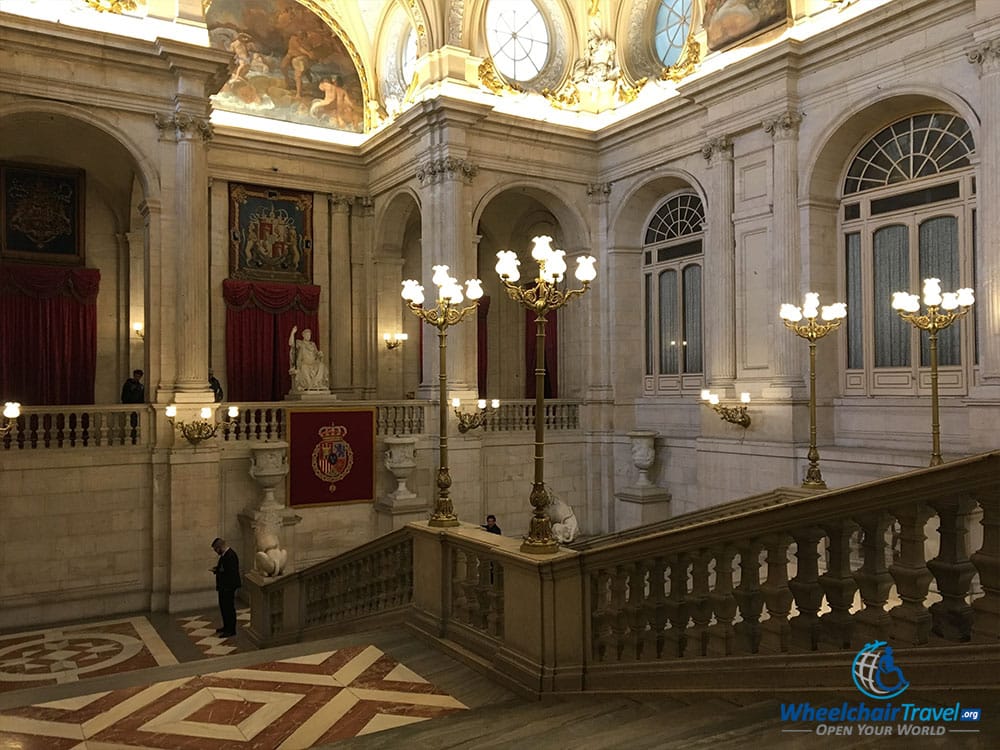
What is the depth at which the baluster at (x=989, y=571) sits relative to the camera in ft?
12.7

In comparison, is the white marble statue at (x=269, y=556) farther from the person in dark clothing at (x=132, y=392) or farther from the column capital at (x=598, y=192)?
the column capital at (x=598, y=192)

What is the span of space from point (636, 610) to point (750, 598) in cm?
101

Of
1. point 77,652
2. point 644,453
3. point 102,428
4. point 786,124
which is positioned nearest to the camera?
point 77,652

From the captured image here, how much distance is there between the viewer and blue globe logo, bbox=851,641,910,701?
4.12m

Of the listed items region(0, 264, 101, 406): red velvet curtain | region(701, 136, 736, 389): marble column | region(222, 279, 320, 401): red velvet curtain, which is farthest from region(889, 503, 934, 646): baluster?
region(0, 264, 101, 406): red velvet curtain

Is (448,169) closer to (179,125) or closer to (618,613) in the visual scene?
(179,125)

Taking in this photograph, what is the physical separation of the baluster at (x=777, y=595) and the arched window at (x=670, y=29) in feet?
50.5

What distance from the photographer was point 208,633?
12.8 meters

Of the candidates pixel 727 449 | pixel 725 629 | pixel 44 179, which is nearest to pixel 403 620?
pixel 725 629

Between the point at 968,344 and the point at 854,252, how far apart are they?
2755mm

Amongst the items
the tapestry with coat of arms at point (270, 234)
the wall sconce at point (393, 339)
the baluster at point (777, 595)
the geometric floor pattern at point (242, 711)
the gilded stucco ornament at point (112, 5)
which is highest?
the gilded stucco ornament at point (112, 5)

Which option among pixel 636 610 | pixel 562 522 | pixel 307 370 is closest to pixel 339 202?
pixel 307 370

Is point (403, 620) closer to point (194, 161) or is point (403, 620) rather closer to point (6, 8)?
point (194, 161)

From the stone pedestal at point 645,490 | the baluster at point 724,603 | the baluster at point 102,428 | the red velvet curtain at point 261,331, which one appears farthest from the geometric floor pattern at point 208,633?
the baluster at point 724,603
